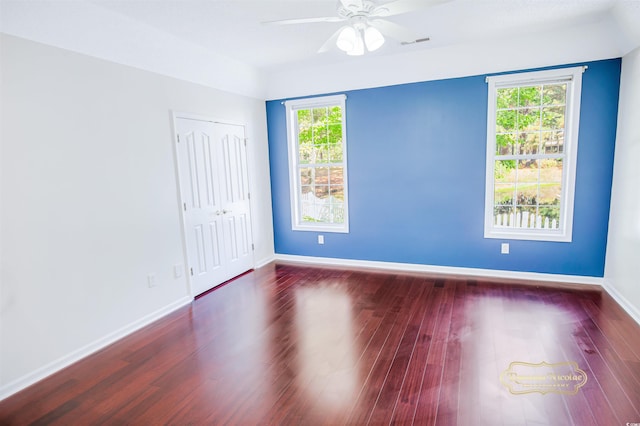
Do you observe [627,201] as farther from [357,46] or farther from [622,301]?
[357,46]

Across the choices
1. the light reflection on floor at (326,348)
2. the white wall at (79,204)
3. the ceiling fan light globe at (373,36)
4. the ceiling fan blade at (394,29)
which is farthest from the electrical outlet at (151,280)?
the ceiling fan blade at (394,29)

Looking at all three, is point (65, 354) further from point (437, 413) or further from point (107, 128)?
point (437, 413)

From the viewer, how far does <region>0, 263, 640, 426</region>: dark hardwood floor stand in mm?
2010

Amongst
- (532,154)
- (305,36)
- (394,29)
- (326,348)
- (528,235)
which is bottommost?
(326,348)

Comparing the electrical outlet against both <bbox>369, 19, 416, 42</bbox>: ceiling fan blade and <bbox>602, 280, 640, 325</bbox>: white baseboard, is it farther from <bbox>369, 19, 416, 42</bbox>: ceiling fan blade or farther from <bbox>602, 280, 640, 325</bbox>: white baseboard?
<bbox>602, 280, 640, 325</bbox>: white baseboard

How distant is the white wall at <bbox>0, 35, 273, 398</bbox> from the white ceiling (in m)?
0.20

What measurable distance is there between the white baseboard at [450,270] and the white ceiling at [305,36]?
7.70ft

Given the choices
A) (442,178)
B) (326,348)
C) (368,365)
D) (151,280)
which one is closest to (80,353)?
(151,280)

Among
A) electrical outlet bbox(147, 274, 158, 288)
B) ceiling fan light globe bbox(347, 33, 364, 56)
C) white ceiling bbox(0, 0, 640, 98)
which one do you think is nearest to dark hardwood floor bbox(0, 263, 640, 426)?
electrical outlet bbox(147, 274, 158, 288)

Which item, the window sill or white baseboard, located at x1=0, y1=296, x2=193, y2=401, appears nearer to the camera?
white baseboard, located at x1=0, y1=296, x2=193, y2=401

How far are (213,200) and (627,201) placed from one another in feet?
14.1

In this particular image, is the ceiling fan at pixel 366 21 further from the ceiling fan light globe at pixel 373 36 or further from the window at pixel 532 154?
the window at pixel 532 154

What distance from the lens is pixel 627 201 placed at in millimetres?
3219

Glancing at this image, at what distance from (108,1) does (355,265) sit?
12.8 feet
